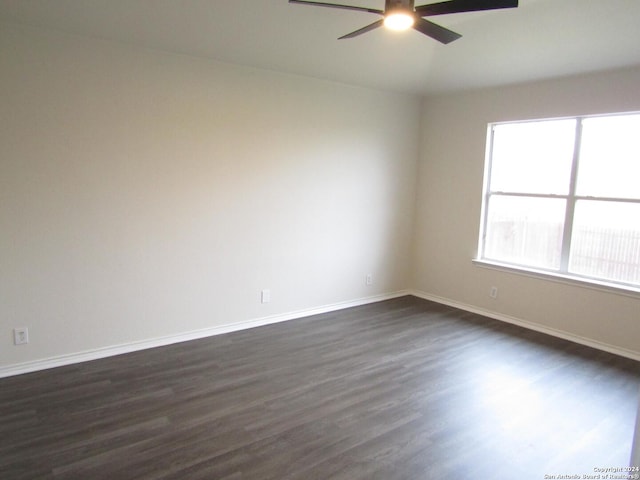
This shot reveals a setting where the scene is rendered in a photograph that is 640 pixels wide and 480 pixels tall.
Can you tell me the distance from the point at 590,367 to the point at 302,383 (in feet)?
7.96

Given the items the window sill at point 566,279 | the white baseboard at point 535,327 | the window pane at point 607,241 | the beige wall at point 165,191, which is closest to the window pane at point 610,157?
the window pane at point 607,241

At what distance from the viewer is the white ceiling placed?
9.38ft

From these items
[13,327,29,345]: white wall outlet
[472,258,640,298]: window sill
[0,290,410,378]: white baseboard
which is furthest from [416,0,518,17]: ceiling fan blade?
[13,327,29,345]: white wall outlet

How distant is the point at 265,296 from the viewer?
13.9ft

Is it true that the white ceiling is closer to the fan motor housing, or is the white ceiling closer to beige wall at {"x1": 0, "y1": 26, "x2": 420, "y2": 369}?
beige wall at {"x1": 0, "y1": 26, "x2": 420, "y2": 369}

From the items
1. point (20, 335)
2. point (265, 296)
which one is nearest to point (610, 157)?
point (265, 296)

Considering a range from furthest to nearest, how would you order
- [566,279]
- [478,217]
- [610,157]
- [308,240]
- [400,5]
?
[478,217], [308,240], [566,279], [610,157], [400,5]

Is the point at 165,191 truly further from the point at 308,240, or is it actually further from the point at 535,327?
the point at 535,327

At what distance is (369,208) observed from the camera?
496 centimetres

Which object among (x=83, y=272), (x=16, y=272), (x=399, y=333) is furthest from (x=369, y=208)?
(x=16, y=272)

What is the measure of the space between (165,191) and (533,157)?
12.2ft

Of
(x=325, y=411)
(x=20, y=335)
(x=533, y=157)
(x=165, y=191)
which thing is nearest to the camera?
(x=325, y=411)

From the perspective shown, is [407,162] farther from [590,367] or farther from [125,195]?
[125,195]

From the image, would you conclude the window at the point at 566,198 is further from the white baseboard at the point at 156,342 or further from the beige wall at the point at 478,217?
the white baseboard at the point at 156,342
